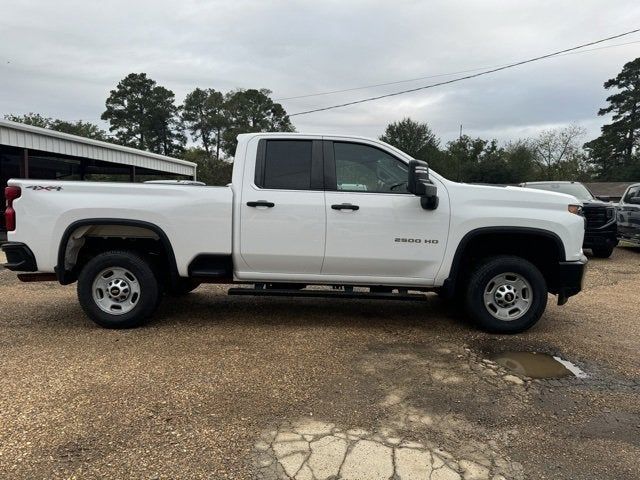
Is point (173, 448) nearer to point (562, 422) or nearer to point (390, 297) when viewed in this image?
point (562, 422)

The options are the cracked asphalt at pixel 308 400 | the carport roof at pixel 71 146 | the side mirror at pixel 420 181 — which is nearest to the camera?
the cracked asphalt at pixel 308 400

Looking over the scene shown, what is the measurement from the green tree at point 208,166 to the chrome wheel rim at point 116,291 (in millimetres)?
27111

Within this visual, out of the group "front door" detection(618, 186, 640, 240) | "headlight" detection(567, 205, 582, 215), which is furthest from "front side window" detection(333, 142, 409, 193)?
"front door" detection(618, 186, 640, 240)

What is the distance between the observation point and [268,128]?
5922cm

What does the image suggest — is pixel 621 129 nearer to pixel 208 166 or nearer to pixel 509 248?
pixel 208 166

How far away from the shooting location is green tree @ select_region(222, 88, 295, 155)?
61062 mm

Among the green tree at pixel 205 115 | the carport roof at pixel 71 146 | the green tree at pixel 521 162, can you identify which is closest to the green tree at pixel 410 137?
the green tree at pixel 521 162

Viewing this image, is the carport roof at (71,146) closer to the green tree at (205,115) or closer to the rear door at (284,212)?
the rear door at (284,212)

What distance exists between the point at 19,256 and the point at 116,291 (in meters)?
1.00

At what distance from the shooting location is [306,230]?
5.05 meters

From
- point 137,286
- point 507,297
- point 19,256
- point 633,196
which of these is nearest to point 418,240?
point 507,297

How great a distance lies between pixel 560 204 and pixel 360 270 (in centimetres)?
219

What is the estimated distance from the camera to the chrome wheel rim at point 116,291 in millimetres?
5188

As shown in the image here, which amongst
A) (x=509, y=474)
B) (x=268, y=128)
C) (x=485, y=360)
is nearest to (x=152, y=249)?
(x=485, y=360)
